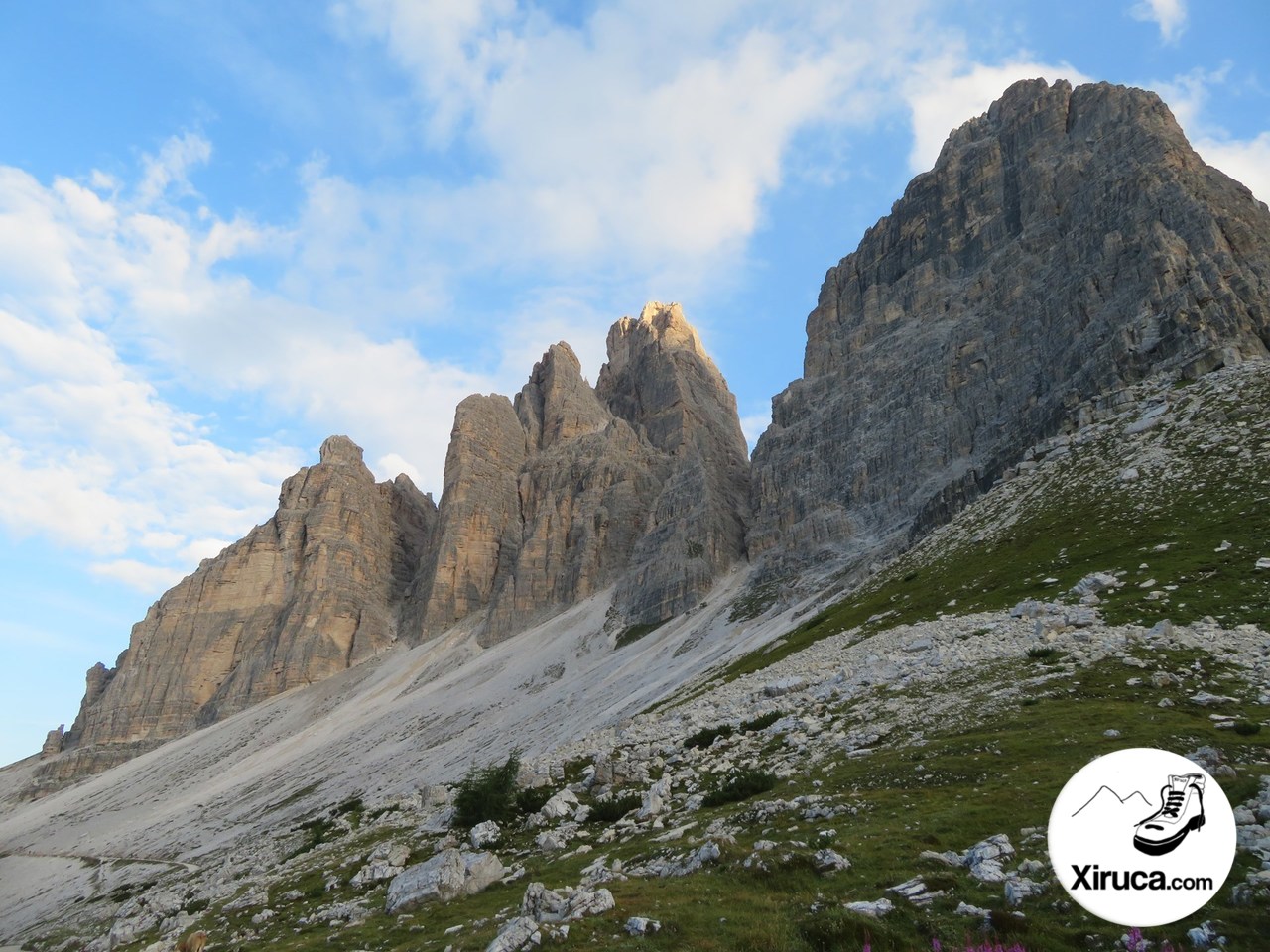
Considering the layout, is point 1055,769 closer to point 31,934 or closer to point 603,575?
point 31,934

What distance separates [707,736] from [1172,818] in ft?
75.0

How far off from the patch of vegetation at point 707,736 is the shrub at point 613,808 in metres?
6.26

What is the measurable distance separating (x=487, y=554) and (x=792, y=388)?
291ft

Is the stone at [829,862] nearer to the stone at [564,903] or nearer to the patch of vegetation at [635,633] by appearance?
the stone at [564,903]

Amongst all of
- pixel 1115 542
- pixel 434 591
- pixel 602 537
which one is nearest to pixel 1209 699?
pixel 1115 542

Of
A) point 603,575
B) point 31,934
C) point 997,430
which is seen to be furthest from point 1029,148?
point 31,934

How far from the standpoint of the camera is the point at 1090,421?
7331cm

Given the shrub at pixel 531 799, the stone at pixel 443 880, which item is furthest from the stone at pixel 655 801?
the shrub at pixel 531 799

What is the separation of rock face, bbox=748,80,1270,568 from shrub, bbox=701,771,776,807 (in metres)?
69.0

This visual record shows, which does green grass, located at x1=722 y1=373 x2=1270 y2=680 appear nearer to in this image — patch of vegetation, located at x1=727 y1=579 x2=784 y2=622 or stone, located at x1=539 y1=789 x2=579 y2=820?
stone, located at x1=539 y1=789 x2=579 y2=820

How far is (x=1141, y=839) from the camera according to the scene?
9.80 meters

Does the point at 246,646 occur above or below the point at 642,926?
above

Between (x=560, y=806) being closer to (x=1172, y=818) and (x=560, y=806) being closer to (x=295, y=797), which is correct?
(x=1172, y=818)

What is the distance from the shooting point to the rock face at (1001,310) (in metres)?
84.2
